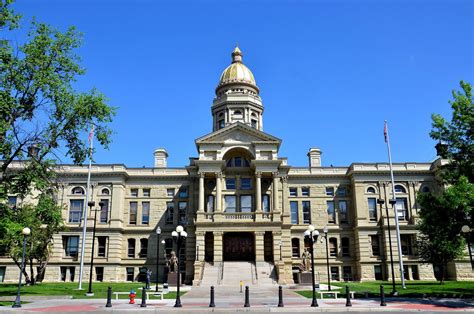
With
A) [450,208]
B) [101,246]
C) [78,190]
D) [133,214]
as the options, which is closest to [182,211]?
[133,214]

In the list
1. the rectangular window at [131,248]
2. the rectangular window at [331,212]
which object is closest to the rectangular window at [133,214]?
the rectangular window at [131,248]

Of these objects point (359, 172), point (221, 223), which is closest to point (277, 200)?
point (221, 223)

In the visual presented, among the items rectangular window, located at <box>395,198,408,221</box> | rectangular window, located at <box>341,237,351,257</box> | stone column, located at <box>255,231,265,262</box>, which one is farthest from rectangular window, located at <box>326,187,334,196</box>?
stone column, located at <box>255,231,265,262</box>

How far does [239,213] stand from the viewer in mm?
46375

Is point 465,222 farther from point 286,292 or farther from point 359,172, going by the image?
point 359,172

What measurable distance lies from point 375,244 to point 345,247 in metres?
3.70

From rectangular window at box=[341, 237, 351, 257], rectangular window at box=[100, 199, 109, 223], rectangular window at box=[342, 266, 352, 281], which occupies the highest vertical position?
rectangular window at box=[100, 199, 109, 223]

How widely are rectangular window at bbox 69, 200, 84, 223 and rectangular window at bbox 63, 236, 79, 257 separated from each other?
6.80 feet

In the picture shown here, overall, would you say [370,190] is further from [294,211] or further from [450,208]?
[450,208]

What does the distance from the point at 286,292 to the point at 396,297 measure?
332 inches

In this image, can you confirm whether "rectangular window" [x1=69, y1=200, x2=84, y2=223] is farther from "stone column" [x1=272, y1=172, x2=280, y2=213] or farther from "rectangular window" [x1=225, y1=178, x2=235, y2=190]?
"stone column" [x1=272, y1=172, x2=280, y2=213]

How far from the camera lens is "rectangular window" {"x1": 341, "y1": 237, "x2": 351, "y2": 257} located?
53406 mm

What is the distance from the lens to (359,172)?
53438mm

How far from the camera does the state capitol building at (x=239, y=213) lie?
47469 millimetres
